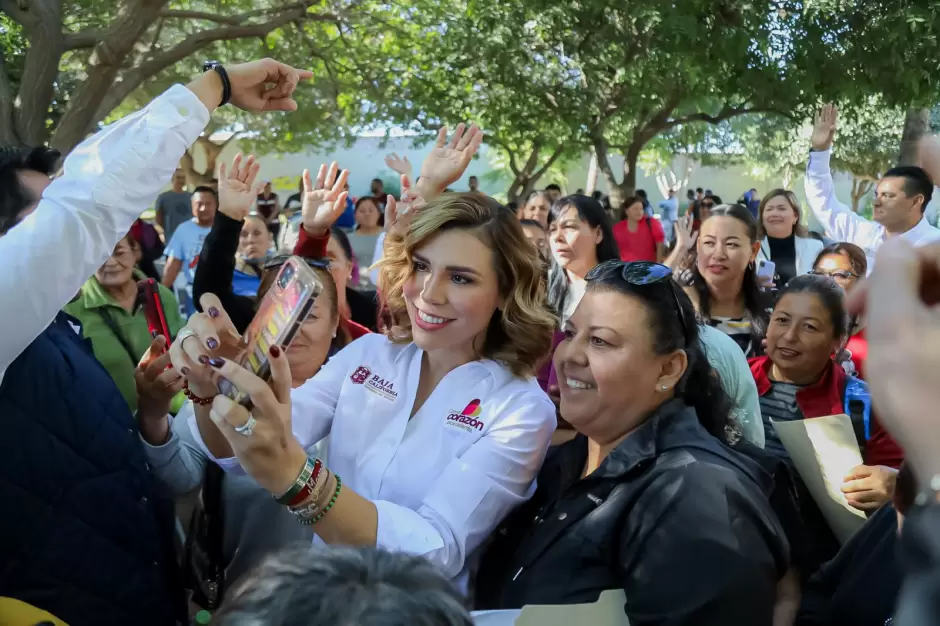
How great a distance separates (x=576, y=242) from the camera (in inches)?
162

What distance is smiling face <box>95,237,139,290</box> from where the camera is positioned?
382cm

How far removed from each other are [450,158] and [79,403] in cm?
152

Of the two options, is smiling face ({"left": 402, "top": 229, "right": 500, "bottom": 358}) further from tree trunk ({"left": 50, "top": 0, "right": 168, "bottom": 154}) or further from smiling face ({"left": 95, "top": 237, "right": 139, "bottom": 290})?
tree trunk ({"left": 50, "top": 0, "right": 168, "bottom": 154})

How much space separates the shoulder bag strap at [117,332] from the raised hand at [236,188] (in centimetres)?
113

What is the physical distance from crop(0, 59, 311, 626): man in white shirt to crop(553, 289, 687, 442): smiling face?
1.08 m

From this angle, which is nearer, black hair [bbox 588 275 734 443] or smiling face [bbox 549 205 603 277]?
black hair [bbox 588 275 734 443]

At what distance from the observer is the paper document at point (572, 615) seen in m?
1.44

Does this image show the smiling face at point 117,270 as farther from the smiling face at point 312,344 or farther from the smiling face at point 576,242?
the smiling face at point 576,242

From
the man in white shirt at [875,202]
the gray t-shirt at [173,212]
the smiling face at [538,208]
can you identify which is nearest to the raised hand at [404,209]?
the man in white shirt at [875,202]

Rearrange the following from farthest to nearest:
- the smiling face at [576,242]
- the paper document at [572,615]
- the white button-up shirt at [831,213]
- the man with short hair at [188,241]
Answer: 1. the man with short hair at [188,241]
2. the white button-up shirt at [831,213]
3. the smiling face at [576,242]
4. the paper document at [572,615]

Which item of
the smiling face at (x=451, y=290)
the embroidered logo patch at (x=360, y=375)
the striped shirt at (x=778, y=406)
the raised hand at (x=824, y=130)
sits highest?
the raised hand at (x=824, y=130)

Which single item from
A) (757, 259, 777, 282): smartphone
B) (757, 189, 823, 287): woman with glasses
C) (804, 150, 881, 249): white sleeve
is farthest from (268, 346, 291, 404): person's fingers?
(757, 189, 823, 287): woman with glasses

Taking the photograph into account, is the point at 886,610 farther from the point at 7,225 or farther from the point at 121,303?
the point at 121,303

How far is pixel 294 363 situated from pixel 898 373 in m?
2.39
